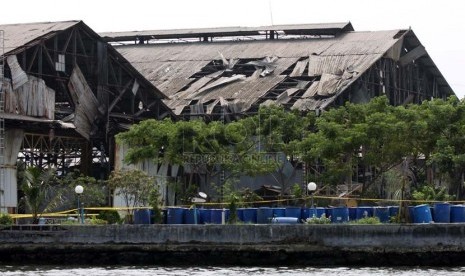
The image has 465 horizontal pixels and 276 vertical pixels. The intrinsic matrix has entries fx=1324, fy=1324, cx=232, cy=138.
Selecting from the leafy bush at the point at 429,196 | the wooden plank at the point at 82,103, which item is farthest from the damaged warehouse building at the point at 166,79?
the leafy bush at the point at 429,196

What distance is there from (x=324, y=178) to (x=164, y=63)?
24.4 meters

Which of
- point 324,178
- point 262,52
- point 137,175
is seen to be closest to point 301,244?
point 137,175

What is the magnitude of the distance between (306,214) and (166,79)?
34.1 metres

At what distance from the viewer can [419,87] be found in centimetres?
9306

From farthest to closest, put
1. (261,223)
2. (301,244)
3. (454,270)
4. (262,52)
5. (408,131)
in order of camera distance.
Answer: (262,52) < (408,131) < (261,223) < (301,244) < (454,270)

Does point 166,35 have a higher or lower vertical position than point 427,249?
higher

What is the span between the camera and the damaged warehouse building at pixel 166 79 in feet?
217

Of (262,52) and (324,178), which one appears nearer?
(324,178)

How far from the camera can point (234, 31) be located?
92.9 metres

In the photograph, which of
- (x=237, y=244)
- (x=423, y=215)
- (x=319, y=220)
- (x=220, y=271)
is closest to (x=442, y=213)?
(x=423, y=215)

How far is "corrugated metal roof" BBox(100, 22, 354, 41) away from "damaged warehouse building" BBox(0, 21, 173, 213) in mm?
15648

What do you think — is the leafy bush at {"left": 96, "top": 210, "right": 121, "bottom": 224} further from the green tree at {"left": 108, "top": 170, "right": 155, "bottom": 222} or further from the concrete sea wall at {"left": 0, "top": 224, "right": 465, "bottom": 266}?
the green tree at {"left": 108, "top": 170, "right": 155, "bottom": 222}

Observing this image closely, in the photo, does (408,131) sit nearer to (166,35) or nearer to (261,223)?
(261,223)

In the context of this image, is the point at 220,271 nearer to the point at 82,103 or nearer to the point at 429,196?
the point at 429,196
